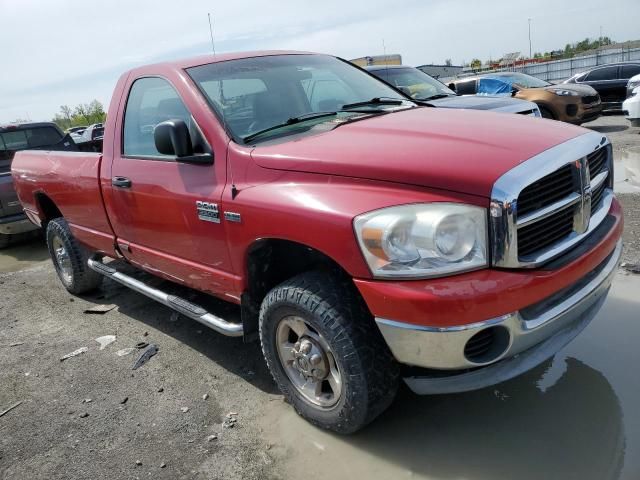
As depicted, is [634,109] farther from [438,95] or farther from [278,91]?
[278,91]

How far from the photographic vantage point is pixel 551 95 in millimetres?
10945

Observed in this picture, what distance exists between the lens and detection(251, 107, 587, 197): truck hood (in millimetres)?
2256

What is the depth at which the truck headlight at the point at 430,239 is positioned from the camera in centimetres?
216

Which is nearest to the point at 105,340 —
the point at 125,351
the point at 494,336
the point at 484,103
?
the point at 125,351

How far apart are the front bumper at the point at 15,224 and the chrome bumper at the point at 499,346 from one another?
262 inches

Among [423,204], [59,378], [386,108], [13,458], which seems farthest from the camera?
[59,378]

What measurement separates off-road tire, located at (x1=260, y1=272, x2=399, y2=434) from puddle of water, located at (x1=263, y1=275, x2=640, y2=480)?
0.22 metres

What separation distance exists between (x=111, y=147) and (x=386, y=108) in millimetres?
2061

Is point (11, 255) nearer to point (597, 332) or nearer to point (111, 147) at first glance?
point (111, 147)

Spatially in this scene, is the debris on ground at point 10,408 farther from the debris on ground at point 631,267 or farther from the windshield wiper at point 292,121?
the debris on ground at point 631,267

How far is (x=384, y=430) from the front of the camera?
2826 millimetres

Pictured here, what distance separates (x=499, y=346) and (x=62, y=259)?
15.4 feet

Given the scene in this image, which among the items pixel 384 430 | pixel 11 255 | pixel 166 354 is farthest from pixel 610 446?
pixel 11 255

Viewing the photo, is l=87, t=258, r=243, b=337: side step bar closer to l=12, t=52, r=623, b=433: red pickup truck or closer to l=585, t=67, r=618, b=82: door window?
Answer: l=12, t=52, r=623, b=433: red pickup truck
